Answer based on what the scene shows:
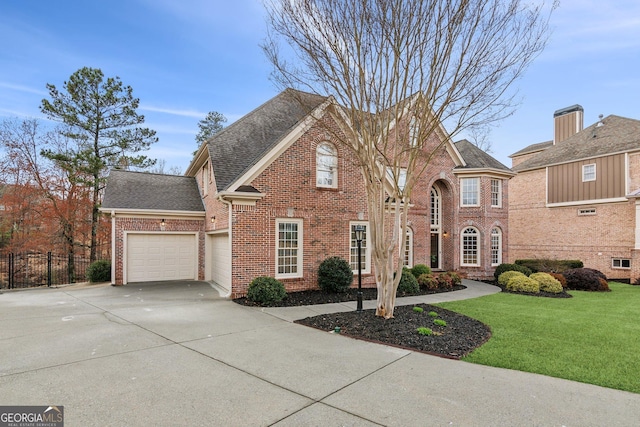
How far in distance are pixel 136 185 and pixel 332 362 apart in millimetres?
12979

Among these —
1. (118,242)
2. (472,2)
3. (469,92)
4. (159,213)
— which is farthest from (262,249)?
(472,2)

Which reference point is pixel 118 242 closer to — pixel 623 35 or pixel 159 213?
pixel 159 213

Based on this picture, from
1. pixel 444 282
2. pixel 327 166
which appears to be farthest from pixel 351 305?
pixel 444 282

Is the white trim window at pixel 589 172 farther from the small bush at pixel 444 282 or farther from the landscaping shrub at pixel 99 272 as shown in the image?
the landscaping shrub at pixel 99 272

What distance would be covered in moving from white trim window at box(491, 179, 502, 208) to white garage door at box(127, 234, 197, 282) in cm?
1514

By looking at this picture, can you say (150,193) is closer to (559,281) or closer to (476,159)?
(476,159)

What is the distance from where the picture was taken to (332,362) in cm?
513

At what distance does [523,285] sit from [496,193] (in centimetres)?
626

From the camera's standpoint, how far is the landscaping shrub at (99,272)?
1400 cm

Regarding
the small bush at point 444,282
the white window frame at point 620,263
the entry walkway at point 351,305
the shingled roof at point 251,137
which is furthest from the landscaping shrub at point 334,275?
the white window frame at point 620,263

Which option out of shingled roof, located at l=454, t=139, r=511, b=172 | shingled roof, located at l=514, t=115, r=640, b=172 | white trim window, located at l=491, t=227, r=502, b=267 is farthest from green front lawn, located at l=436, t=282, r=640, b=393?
shingled roof, located at l=514, t=115, r=640, b=172

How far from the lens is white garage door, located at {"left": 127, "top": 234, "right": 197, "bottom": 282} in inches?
523

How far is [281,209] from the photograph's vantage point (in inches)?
436

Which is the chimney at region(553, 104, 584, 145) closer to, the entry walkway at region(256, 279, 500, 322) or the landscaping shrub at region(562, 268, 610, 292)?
the landscaping shrub at region(562, 268, 610, 292)
